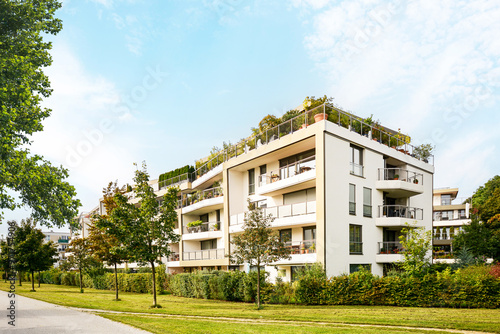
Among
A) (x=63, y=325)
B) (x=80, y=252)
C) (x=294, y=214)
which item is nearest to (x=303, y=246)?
(x=294, y=214)

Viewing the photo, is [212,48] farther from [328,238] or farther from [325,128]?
[328,238]

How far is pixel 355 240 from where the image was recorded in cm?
2778

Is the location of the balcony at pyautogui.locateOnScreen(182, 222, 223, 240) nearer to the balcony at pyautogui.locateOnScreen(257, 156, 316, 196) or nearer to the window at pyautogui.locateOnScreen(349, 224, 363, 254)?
the balcony at pyautogui.locateOnScreen(257, 156, 316, 196)

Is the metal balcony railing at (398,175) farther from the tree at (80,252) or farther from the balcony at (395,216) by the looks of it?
the tree at (80,252)

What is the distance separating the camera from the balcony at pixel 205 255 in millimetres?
35866

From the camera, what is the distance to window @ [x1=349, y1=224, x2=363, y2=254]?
2734 centimetres

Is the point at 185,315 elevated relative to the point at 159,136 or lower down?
lower down

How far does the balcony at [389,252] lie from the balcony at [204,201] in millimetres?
13595

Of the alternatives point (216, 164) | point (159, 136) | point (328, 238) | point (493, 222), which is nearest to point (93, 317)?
point (159, 136)

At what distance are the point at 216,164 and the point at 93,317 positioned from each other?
23.6 meters

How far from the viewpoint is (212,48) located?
1764 cm

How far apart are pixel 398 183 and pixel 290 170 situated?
780 centimetres

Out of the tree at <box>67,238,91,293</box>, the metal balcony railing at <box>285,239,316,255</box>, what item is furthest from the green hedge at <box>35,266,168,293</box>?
the metal balcony railing at <box>285,239,316,255</box>

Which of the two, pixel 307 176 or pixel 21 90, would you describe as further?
pixel 307 176
